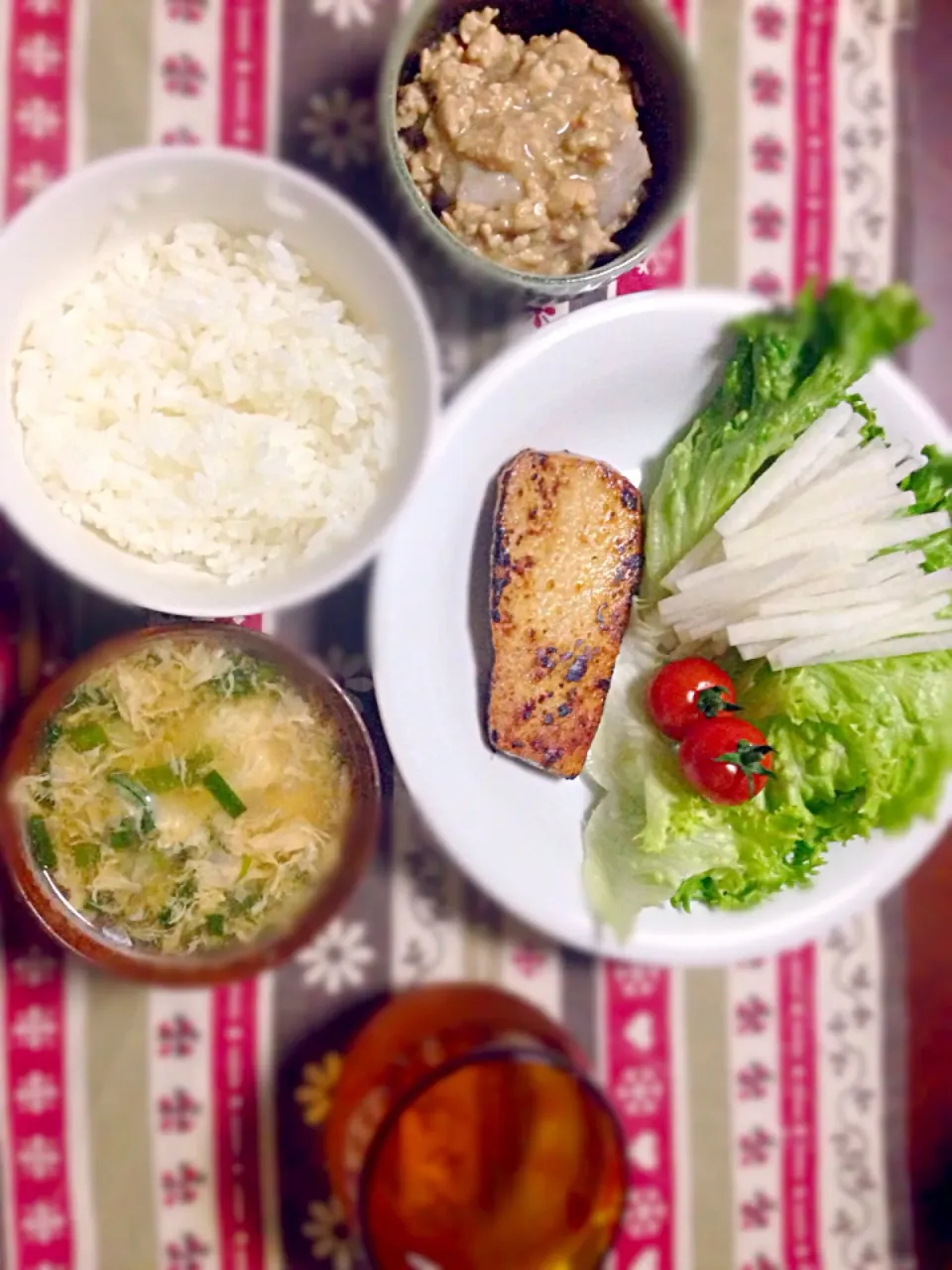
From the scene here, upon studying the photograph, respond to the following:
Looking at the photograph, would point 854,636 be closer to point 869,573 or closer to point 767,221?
point 869,573

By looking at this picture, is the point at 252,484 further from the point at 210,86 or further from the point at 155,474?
the point at 210,86

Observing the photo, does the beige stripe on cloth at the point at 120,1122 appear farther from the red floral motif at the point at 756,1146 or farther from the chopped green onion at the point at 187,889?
the red floral motif at the point at 756,1146

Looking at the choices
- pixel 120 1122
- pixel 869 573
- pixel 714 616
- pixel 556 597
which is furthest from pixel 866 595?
pixel 120 1122

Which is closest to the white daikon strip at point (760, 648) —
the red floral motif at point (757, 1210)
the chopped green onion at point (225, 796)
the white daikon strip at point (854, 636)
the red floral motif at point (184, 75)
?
the white daikon strip at point (854, 636)

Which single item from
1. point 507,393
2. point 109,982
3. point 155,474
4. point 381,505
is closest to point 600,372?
point 507,393

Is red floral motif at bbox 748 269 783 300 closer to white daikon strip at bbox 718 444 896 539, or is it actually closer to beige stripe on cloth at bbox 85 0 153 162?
white daikon strip at bbox 718 444 896 539

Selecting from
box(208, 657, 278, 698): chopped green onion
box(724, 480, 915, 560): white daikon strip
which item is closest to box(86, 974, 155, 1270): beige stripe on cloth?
box(208, 657, 278, 698): chopped green onion
